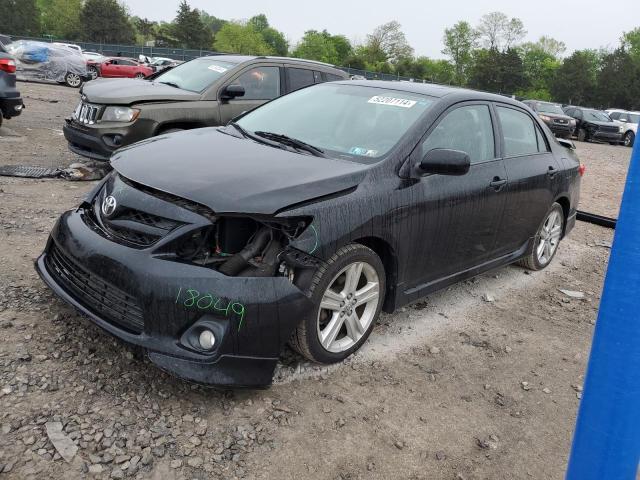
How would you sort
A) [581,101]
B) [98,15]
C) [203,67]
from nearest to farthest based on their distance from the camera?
1. [203,67]
2. [581,101]
3. [98,15]

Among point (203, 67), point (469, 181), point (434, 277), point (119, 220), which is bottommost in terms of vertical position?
point (434, 277)

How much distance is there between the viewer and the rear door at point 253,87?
7094 millimetres

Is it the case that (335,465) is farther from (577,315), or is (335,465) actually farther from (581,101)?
(581,101)

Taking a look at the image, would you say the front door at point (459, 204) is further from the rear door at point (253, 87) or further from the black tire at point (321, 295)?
the rear door at point (253, 87)

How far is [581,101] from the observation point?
69812 mm

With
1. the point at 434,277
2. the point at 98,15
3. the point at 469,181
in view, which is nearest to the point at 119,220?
the point at 434,277

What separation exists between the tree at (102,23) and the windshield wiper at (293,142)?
81.3 m

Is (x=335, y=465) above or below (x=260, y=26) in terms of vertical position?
below

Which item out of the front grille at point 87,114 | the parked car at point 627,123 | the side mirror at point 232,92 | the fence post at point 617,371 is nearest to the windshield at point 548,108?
the parked car at point 627,123

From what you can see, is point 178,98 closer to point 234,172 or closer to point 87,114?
point 87,114

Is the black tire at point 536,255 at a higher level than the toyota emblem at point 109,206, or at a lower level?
lower

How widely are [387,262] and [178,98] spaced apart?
432 cm

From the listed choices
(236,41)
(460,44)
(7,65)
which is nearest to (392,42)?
(460,44)

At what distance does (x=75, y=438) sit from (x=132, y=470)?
1.10ft
